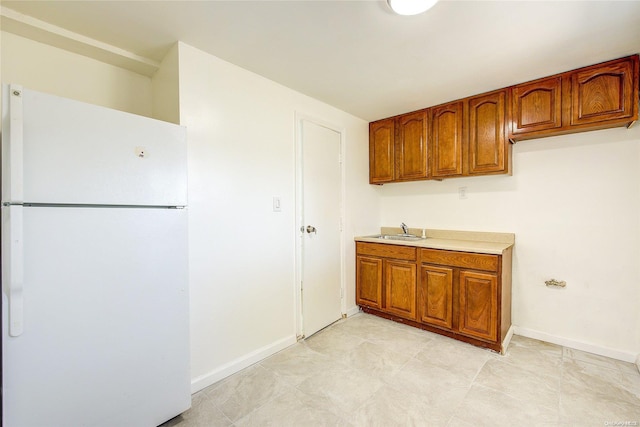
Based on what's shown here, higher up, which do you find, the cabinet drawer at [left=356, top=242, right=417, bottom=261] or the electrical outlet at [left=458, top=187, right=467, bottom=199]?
the electrical outlet at [left=458, top=187, right=467, bottom=199]

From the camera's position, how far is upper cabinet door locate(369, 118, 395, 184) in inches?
126

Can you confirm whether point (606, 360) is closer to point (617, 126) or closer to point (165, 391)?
point (617, 126)

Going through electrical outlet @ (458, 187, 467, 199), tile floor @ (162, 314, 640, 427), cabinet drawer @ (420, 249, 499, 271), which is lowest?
tile floor @ (162, 314, 640, 427)

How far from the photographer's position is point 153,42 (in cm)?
178

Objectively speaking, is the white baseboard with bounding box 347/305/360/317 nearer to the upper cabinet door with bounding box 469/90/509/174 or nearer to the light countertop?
the light countertop

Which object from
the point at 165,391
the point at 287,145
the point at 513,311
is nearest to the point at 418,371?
the point at 513,311

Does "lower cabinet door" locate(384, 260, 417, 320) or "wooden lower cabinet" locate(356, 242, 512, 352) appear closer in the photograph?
"wooden lower cabinet" locate(356, 242, 512, 352)

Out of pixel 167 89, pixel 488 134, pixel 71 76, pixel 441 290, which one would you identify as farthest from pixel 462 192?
pixel 71 76

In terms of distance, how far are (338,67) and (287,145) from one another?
2.47 feet

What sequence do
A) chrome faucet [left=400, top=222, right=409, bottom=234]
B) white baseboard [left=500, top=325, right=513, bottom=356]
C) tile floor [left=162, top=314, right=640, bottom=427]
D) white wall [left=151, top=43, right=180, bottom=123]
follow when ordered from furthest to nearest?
chrome faucet [left=400, top=222, right=409, bottom=234]
white baseboard [left=500, top=325, right=513, bottom=356]
white wall [left=151, top=43, right=180, bottom=123]
tile floor [left=162, top=314, right=640, bottom=427]

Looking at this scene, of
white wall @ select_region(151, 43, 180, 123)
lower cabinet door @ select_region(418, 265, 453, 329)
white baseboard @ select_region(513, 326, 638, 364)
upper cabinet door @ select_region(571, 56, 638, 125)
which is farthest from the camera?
lower cabinet door @ select_region(418, 265, 453, 329)

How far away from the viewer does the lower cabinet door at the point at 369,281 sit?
3012 mm

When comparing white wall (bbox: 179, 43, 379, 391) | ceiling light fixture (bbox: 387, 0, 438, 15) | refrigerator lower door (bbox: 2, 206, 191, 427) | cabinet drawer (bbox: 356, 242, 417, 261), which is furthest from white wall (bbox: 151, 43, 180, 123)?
cabinet drawer (bbox: 356, 242, 417, 261)

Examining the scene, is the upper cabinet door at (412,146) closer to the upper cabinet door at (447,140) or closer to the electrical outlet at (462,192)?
the upper cabinet door at (447,140)
